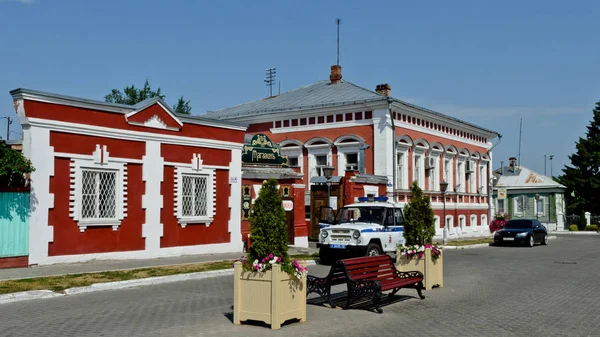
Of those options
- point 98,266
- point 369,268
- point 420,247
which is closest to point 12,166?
point 98,266

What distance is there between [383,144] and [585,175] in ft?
130

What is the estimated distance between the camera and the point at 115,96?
58.1 metres

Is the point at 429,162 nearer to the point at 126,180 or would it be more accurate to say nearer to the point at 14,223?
the point at 126,180

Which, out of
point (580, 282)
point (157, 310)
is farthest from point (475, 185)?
point (157, 310)

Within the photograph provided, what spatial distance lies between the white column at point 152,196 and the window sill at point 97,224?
104 centimetres

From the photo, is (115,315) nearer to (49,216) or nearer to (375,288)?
(375,288)

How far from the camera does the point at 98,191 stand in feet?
58.3

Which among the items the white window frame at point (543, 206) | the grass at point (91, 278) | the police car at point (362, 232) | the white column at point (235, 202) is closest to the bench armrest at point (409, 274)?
the police car at point (362, 232)

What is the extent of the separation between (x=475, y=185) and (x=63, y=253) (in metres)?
30.7

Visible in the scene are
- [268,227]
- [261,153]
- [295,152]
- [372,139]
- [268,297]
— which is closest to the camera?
[268,297]

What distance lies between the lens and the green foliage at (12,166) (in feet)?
49.5

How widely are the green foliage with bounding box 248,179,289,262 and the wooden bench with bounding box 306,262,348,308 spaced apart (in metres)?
1.54

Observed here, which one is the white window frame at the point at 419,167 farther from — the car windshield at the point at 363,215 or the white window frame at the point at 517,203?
the white window frame at the point at 517,203

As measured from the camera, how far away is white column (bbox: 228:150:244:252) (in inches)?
861
